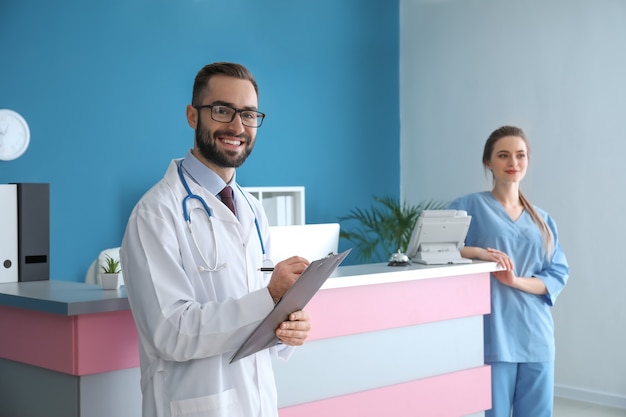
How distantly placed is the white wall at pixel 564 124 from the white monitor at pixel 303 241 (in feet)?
8.76

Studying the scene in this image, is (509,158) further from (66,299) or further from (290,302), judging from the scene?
(66,299)

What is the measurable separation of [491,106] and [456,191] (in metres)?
0.73

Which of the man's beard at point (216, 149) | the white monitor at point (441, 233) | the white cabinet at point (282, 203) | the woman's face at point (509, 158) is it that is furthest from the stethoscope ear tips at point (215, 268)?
the white cabinet at point (282, 203)

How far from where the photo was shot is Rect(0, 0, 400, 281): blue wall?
4809 mm

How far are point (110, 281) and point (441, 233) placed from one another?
1555 mm

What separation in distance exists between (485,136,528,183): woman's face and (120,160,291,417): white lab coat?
1.89 m

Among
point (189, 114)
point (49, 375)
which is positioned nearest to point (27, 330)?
point (49, 375)

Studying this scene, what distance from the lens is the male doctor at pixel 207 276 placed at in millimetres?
1851

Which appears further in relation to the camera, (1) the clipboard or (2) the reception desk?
(2) the reception desk

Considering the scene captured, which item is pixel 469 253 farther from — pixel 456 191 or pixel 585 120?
pixel 456 191

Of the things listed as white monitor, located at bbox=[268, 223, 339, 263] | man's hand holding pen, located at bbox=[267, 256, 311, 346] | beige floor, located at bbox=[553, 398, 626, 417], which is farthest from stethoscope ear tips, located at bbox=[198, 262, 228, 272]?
beige floor, located at bbox=[553, 398, 626, 417]

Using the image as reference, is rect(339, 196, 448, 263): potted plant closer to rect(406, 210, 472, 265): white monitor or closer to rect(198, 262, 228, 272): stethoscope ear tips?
rect(406, 210, 472, 265): white monitor

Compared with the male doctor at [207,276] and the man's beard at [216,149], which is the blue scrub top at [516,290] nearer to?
the male doctor at [207,276]

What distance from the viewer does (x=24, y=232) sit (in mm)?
3107
